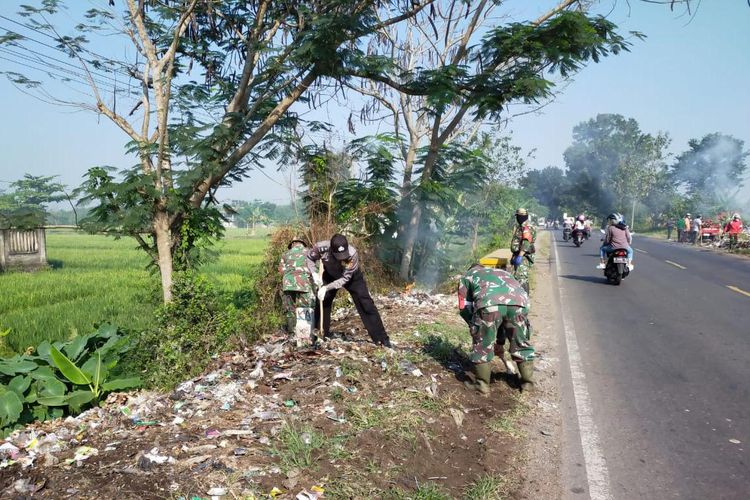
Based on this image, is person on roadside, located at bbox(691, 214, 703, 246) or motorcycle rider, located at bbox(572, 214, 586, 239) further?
person on roadside, located at bbox(691, 214, 703, 246)

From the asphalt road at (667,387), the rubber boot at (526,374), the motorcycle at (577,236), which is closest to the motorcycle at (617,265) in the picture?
the asphalt road at (667,387)

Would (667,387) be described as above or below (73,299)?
above

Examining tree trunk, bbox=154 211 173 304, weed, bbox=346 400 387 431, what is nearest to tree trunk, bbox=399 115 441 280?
tree trunk, bbox=154 211 173 304

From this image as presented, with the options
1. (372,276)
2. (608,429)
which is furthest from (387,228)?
(608,429)

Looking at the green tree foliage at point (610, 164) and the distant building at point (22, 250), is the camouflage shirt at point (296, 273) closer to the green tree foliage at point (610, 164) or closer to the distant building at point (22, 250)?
the distant building at point (22, 250)

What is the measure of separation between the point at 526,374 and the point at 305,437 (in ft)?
8.11

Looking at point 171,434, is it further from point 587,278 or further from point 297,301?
point 587,278

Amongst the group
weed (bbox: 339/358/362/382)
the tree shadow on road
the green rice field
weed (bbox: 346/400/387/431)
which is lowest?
the green rice field

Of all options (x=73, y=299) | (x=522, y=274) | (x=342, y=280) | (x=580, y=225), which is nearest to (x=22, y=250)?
(x=73, y=299)

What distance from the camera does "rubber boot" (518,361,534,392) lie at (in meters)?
5.48

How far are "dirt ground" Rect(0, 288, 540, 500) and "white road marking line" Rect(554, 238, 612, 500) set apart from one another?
26 cm

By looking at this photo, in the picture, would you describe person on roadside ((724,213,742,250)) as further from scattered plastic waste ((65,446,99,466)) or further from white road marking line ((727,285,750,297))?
scattered plastic waste ((65,446,99,466))

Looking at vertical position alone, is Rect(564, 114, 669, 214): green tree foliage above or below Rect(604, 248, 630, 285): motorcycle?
above

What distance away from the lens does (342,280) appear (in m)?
6.70
